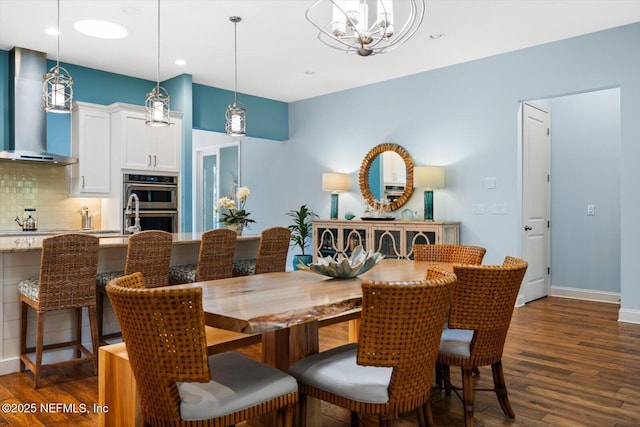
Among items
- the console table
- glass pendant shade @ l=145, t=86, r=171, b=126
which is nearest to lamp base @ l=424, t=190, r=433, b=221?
the console table

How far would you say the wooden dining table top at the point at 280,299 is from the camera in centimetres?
160

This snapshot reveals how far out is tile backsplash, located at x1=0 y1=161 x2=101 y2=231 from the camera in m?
5.30

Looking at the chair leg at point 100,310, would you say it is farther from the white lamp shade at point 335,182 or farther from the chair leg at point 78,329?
the white lamp shade at point 335,182

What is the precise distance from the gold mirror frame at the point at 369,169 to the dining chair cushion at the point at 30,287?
422cm

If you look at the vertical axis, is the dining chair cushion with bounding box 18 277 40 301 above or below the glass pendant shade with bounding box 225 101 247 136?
below

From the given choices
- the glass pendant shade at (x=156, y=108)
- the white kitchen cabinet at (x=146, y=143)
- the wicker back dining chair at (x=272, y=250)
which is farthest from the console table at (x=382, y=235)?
the glass pendant shade at (x=156, y=108)

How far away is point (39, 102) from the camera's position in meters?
5.23

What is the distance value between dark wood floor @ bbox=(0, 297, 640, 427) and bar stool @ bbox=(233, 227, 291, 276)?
667mm

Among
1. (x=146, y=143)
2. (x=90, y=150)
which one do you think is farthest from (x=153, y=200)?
(x=90, y=150)

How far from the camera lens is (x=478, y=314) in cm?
212

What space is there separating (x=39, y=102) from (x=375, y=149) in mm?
4026

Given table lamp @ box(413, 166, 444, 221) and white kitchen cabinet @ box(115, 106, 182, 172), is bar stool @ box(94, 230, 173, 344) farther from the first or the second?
table lamp @ box(413, 166, 444, 221)

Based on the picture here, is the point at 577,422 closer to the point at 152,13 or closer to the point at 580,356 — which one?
the point at 580,356

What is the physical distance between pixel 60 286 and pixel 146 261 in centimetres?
56
